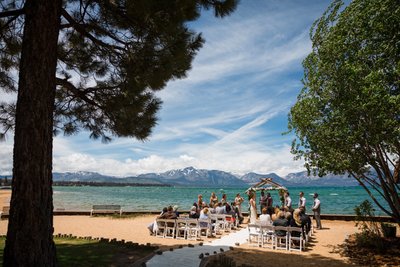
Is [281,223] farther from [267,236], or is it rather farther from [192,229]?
[192,229]

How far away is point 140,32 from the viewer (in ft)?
23.1

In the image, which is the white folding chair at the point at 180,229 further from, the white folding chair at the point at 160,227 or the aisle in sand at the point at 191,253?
the aisle in sand at the point at 191,253

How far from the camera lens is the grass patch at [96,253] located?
7.84 meters

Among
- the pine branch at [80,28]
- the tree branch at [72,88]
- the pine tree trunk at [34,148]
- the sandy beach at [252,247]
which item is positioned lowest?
the sandy beach at [252,247]

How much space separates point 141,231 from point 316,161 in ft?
28.1

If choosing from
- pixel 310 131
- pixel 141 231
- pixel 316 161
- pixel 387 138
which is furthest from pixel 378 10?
pixel 141 231

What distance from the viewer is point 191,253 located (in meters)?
9.52

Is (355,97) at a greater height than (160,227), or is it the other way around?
(355,97)

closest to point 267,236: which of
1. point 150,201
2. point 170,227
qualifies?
point 170,227

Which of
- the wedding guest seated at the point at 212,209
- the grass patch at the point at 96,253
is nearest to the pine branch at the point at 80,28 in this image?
the grass patch at the point at 96,253

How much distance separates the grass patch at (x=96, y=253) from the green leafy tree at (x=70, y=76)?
2436 mm

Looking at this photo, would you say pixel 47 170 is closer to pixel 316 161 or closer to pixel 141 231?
pixel 316 161

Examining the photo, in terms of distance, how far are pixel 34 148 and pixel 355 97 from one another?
8404 millimetres

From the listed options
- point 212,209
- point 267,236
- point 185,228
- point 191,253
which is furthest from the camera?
point 212,209
